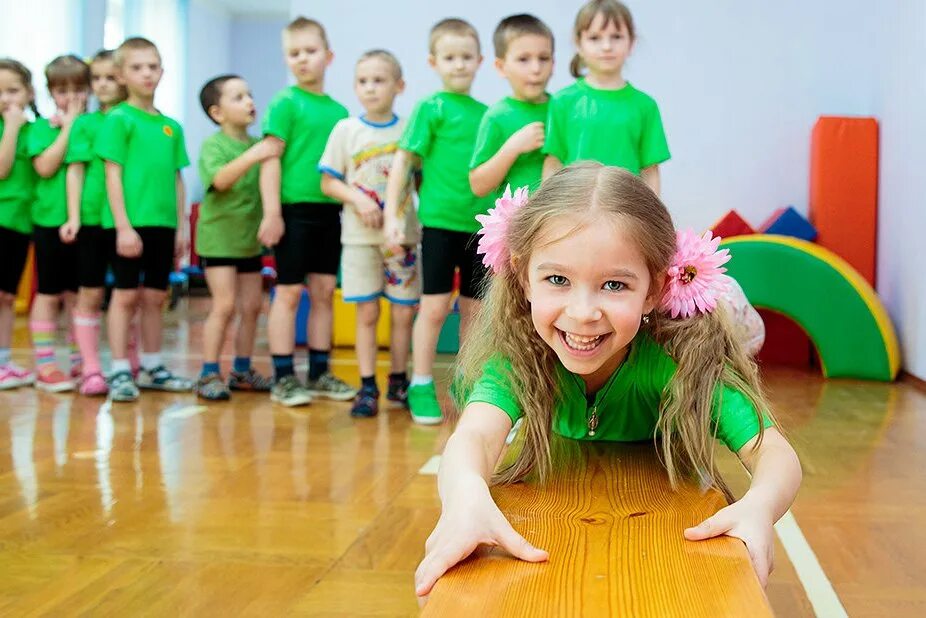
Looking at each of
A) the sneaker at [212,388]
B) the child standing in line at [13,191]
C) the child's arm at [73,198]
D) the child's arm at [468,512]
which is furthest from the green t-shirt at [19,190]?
the child's arm at [468,512]

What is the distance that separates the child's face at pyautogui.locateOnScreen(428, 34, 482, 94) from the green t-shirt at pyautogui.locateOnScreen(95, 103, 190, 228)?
112cm

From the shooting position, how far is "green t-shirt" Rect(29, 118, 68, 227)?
146 inches

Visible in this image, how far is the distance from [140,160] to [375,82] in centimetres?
94

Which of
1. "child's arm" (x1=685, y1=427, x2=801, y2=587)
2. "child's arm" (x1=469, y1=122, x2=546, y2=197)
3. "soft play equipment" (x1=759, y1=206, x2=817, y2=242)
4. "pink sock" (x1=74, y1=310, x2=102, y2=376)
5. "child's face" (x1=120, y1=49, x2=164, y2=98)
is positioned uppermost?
"child's face" (x1=120, y1=49, x2=164, y2=98)

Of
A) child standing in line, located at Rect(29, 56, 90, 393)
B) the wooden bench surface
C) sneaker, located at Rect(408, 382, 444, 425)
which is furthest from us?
child standing in line, located at Rect(29, 56, 90, 393)

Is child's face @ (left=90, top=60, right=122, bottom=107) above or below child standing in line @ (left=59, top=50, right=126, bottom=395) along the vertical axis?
above

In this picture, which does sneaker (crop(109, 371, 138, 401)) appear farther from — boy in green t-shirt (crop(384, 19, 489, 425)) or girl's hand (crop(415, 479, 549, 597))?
girl's hand (crop(415, 479, 549, 597))

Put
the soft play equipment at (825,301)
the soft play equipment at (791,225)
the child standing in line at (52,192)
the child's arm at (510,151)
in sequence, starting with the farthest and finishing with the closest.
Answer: the soft play equipment at (791,225) → the soft play equipment at (825,301) → the child standing in line at (52,192) → the child's arm at (510,151)

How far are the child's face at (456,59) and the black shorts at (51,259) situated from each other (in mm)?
1642

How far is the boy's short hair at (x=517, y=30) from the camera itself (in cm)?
285

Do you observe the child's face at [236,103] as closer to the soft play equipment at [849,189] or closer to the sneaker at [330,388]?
the sneaker at [330,388]

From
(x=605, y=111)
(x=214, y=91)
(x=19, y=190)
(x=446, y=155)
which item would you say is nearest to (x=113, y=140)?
(x=214, y=91)

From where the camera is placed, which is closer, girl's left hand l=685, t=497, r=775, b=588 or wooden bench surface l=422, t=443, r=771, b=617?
wooden bench surface l=422, t=443, r=771, b=617

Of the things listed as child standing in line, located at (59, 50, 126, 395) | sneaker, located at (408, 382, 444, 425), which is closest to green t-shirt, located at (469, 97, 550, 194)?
sneaker, located at (408, 382, 444, 425)
